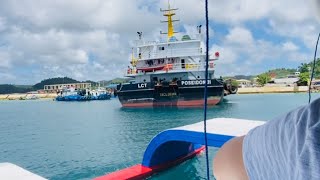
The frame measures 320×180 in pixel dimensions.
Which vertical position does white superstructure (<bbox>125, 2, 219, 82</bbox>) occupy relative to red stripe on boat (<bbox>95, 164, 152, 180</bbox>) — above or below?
above

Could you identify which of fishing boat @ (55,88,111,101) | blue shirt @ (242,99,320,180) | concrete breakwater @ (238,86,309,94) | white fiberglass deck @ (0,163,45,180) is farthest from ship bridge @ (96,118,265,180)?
concrete breakwater @ (238,86,309,94)

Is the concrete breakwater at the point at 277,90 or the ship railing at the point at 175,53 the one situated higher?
the ship railing at the point at 175,53

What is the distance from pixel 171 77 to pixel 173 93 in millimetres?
2719

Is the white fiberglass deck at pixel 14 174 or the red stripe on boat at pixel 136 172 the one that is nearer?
the white fiberglass deck at pixel 14 174

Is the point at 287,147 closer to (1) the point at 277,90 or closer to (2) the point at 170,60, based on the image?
(2) the point at 170,60

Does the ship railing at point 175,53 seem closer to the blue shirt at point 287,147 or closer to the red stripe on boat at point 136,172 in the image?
the red stripe on boat at point 136,172

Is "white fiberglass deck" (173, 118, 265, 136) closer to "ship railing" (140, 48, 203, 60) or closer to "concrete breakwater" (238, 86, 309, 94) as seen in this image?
"ship railing" (140, 48, 203, 60)

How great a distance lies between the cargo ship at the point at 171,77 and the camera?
30.1 meters

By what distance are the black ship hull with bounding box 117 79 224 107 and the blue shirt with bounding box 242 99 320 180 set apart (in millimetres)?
28520

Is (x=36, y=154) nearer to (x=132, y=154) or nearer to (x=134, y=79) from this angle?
(x=132, y=154)

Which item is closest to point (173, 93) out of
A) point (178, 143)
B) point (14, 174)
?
point (178, 143)

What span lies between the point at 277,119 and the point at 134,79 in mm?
35635

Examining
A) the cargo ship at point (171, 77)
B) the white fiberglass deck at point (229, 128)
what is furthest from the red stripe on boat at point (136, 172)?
the cargo ship at point (171, 77)

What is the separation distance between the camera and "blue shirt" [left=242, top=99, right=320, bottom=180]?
52 cm
